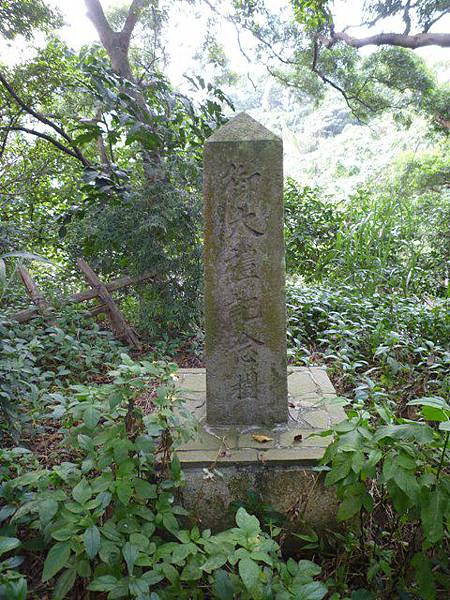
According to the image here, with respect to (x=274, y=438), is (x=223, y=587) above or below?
below

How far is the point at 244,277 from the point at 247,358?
37 cm

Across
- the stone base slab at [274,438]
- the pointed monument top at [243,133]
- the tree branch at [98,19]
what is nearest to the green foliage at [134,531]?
the stone base slab at [274,438]

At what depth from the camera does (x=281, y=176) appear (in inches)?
82.9

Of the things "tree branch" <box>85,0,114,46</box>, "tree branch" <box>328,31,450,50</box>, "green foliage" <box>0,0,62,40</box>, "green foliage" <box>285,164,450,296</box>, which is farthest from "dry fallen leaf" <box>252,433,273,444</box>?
"tree branch" <box>328,31,450,50</box>

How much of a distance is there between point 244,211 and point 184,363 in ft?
5.76

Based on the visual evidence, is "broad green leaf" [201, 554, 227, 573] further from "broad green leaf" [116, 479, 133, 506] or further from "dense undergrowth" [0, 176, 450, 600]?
"broad green leaf" [116, 479, 133, 506]

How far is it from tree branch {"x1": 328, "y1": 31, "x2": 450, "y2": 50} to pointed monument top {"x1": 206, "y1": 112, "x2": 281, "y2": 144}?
4705 mm

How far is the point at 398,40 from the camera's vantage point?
5.94 metres

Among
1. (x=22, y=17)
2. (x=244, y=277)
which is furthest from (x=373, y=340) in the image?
(x=22, y=17)

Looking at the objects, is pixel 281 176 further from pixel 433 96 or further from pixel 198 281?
pixel 433 96

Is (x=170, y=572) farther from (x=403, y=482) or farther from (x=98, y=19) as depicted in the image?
(x=98, y=19)

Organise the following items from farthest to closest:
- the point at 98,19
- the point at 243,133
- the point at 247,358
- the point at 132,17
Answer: the point at 132,17
the point at 98,19
the point at 247,358
the point at 243,133

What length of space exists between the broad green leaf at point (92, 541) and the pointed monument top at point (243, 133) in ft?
5.03

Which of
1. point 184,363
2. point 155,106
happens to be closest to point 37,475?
point 184,363
